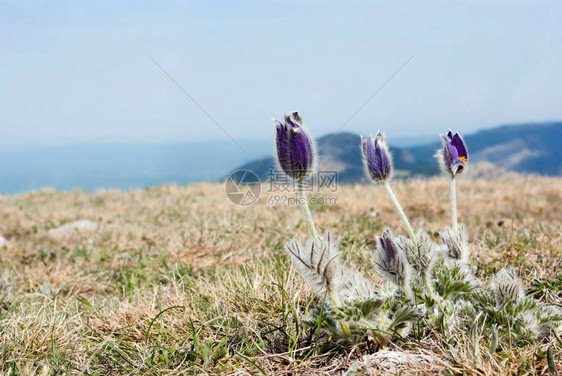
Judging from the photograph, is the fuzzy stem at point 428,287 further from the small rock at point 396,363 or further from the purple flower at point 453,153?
the purple flower at point 453,153

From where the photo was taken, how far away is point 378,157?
229 centimetres

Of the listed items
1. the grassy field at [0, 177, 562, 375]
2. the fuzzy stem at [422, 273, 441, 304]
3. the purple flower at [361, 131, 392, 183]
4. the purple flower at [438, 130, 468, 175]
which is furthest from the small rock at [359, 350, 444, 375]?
the purple flower at [438, 130, 468, 175]

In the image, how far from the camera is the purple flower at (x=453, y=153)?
241 centimetres

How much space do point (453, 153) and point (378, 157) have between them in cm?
43

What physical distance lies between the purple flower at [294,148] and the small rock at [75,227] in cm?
533

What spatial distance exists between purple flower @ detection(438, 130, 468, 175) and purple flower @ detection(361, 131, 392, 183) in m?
0.36

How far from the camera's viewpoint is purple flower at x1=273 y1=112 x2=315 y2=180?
2070 millimetres

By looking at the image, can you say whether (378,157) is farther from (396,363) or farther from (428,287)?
(396,363)

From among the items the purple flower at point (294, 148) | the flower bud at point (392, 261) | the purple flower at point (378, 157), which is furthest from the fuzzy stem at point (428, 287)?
the purple flower at point (294, 148)

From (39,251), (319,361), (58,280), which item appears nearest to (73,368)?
(319,361)

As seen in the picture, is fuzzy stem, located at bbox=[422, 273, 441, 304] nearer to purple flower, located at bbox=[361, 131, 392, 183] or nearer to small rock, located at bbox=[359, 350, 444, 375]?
small rock, located at bbox=[359, 350, 444, 375]

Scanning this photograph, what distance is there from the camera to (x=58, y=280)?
4.61m

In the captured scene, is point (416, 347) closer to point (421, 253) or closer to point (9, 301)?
point (421, 253)

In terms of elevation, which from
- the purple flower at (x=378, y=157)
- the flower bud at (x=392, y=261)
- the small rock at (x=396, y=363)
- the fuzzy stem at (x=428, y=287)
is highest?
the purple flower at (x=378, y=157)
